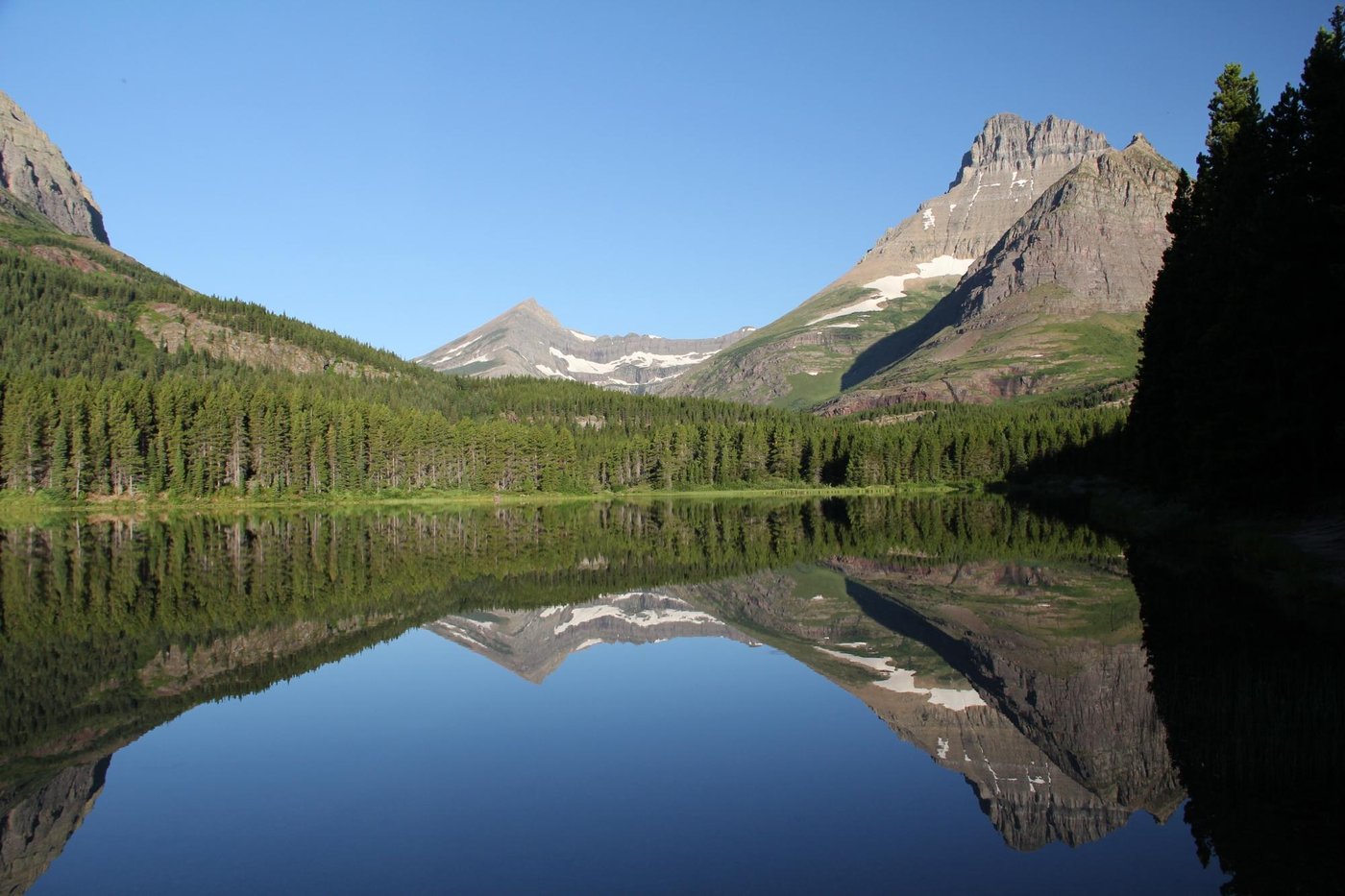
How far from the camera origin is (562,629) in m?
32.9

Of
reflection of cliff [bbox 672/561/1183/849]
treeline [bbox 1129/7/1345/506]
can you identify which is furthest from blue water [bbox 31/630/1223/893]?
treeline [bbox 1129/7/1345/506]

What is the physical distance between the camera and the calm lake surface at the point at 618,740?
1297 cm

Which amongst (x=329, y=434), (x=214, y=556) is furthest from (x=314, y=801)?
(x=329, y=434)

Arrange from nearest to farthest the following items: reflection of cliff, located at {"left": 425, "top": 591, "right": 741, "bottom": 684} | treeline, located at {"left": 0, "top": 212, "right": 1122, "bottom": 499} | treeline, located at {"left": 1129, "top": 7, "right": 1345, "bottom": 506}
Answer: reflection of cliff, located at {"left": 425, "top": 591, "right": 741, "bottom": 684}
treeline, located at {"left": 1129, "top": 7, "right": 1345, "bottom": 506}
treeline, located at {"left": 0, "top": 212, "right": 1122, "bottom": 499}

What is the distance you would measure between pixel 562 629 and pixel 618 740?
1370 centimetres

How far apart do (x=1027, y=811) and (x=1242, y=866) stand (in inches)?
135

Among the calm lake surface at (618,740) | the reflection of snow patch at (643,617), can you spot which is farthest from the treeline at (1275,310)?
the reflection of snow patch at (643,617)

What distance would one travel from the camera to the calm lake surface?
12969 mm

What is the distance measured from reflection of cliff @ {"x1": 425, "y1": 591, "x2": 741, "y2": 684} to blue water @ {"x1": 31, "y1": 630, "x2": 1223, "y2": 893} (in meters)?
5.20

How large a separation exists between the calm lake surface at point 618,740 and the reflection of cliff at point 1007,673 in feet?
0.34

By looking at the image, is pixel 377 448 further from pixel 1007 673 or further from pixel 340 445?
pixel 1007 673

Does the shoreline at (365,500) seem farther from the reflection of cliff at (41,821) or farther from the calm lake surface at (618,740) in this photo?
the reflection of cliff at (41,821)

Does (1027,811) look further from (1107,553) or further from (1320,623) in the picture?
(1107,553)

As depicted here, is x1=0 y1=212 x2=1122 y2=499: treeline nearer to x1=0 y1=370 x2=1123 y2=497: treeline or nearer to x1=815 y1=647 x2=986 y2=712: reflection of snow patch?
x1=0 y1=370 x2=1123 y2=497: treeline
